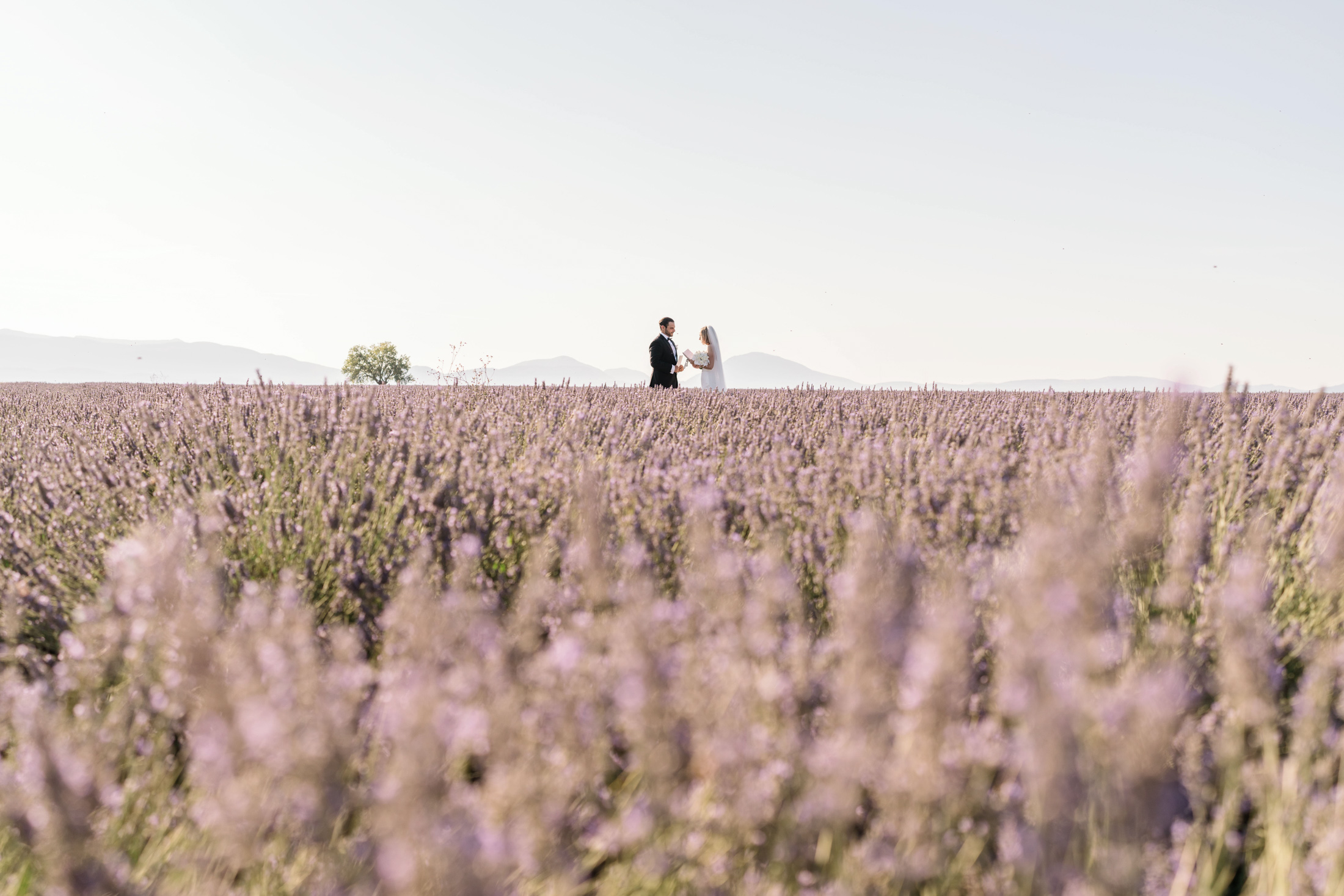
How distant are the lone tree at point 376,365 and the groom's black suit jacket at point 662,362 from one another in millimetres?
28128

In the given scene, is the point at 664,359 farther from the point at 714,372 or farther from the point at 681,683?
the point at 681,683

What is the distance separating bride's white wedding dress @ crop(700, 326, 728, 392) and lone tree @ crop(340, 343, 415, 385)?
1066 inches

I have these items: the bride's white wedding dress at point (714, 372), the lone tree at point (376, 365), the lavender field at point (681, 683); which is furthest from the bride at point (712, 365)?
the lone tree at point (376, 365)

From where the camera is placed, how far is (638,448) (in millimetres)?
3193

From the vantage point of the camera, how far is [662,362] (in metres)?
9.30

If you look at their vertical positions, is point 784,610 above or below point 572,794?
above

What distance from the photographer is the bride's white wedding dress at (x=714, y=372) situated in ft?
34.0

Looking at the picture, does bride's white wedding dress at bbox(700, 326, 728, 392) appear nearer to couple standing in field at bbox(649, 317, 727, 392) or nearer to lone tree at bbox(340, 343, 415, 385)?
couple standing in field at bbox(649, 317, 727, 392)

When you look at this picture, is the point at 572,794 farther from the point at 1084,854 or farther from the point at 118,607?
the point at 118,607

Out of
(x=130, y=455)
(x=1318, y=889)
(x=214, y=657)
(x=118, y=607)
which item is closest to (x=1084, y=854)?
(x=1318, y=889)

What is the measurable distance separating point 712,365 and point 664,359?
4.06 feet

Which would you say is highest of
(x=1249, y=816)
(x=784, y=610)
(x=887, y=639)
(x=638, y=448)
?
(x=638, y=448)

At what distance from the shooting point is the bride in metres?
10.3

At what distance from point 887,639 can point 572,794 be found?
0.49 m
